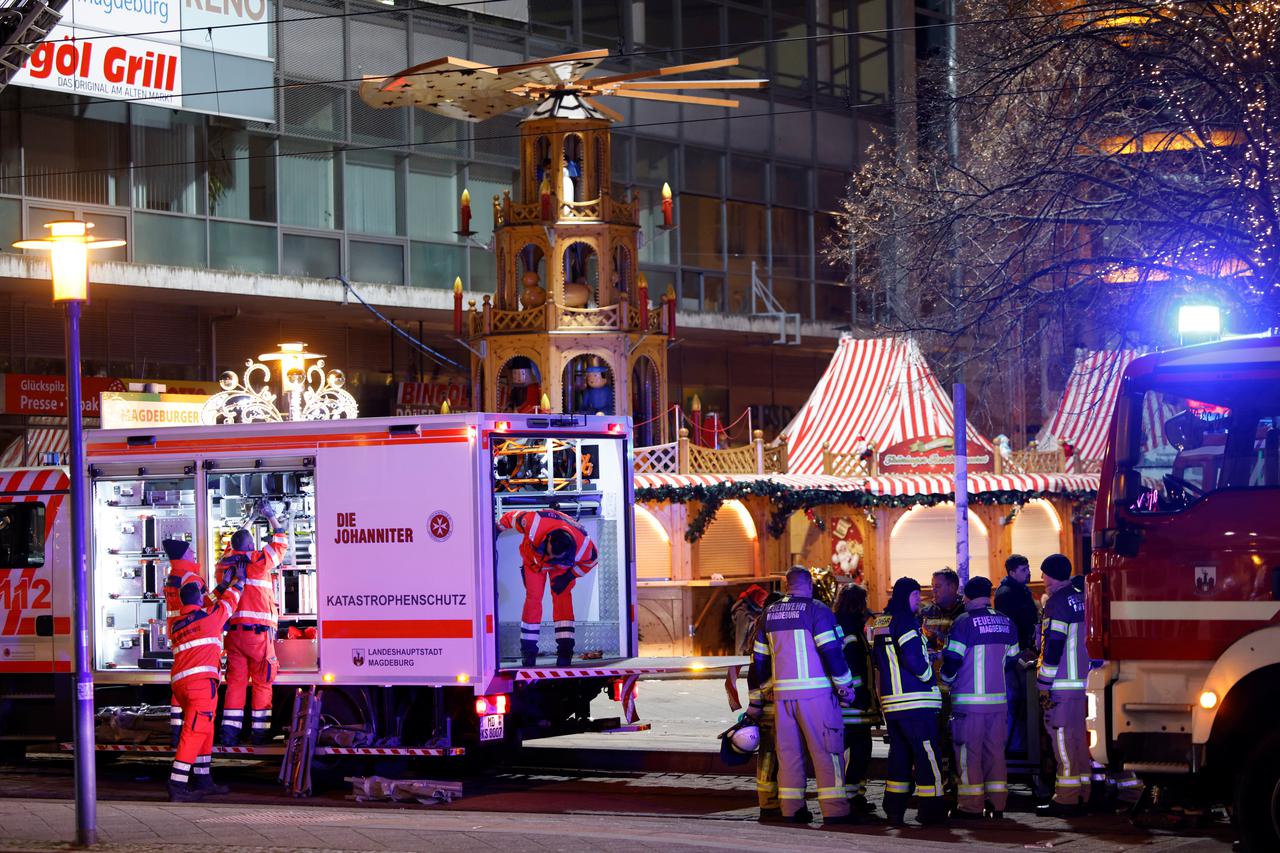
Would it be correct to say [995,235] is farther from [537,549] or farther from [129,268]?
[129,268]

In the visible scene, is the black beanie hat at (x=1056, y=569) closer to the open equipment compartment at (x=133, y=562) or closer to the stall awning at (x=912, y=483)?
the open equipment compartment at (x=133, y=562)

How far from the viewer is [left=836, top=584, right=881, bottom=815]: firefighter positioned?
12281 millimetres

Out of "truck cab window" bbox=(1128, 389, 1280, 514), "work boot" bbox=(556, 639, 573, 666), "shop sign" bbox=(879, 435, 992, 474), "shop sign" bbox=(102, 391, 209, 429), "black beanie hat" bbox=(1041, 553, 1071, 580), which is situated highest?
"shop sign" bbox=(102, 391, 209, 429)

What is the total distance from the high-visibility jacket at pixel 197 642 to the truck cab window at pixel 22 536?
8.99ft

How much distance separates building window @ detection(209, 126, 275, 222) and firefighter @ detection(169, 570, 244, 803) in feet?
56.6

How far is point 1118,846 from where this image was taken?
10906mm

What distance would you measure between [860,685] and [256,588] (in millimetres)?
4998

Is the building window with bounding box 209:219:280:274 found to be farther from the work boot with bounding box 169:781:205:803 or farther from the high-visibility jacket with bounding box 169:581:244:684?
the work boot with bounding box 169:781:205:803

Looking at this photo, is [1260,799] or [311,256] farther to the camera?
[311,256]

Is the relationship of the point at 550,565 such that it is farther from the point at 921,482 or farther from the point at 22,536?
the point at 921,482

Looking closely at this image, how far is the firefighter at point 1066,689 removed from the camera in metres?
12.1

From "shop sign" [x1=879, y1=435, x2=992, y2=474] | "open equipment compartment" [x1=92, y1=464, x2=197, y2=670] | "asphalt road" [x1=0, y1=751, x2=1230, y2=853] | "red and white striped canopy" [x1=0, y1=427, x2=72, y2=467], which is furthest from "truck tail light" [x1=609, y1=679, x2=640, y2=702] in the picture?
"red and white striped canopy" [x1=0, y1=427, x2=72, y2=467]

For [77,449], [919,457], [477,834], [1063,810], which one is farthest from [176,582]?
[919,457]

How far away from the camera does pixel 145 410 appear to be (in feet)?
59.8
